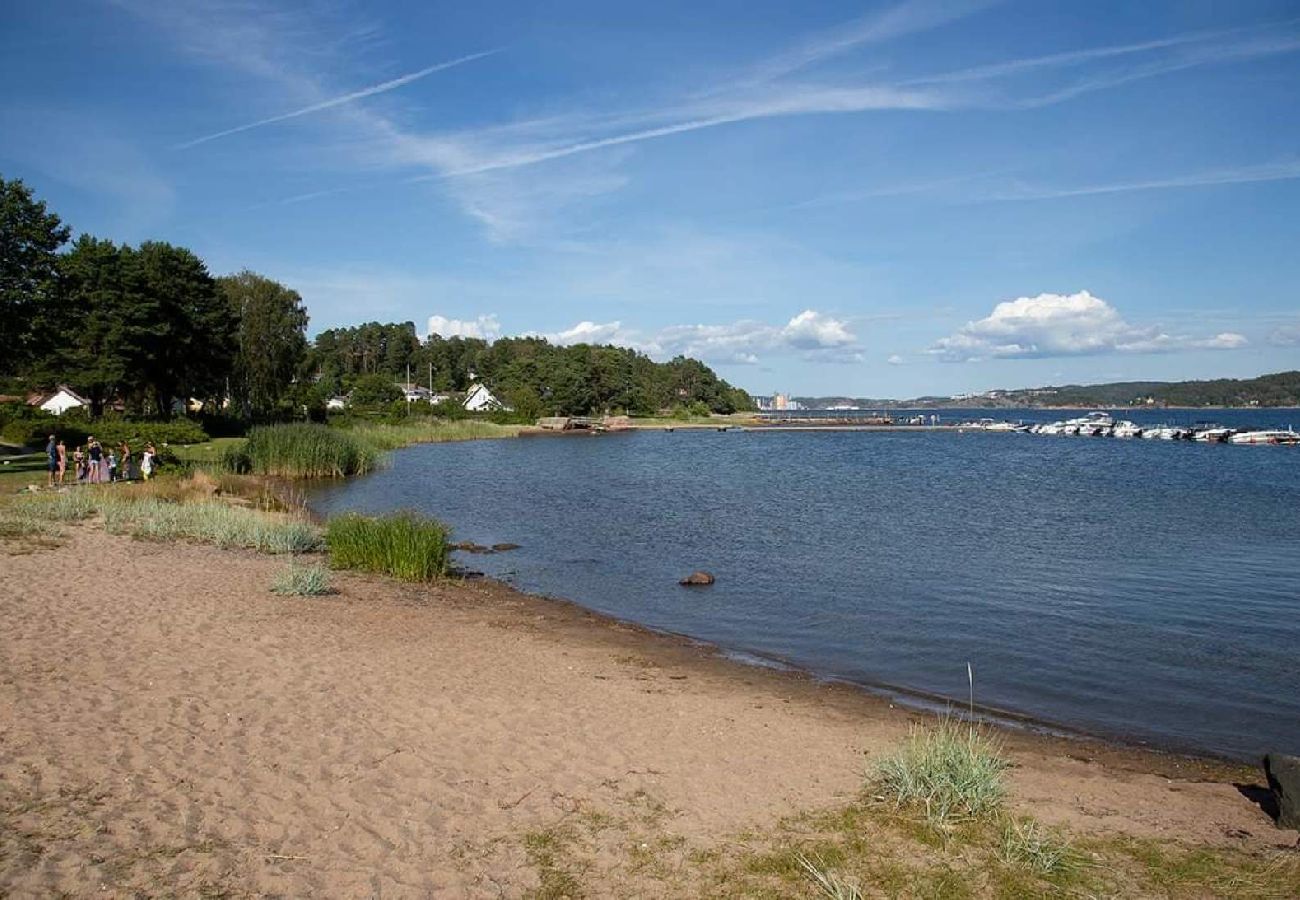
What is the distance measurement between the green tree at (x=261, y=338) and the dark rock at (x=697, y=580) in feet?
185

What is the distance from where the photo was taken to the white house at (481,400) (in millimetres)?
119238

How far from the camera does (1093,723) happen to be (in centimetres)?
1162

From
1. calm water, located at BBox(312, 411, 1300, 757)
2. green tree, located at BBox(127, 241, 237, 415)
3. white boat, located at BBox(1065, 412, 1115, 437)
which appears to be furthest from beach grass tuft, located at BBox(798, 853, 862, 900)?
white boat, located at BBox(1065, 412, 1115, 437)

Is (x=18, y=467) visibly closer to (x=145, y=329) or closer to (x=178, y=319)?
(x=145, y=329)

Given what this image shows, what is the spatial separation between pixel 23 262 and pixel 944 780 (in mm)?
36320

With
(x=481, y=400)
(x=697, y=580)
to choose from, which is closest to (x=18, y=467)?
(x=697, y=580)

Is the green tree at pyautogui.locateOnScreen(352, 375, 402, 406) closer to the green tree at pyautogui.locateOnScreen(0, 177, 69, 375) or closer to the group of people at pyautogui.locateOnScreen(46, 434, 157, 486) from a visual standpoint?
the green tree at pyautogui.locateOnScreen(0, 177, 69, 375)

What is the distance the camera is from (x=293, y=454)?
4178 centimetres

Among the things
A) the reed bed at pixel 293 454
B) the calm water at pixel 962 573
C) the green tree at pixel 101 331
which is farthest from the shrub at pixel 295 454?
the green tree at pixel 101 331

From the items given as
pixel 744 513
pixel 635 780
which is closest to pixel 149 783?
pixel 635 780

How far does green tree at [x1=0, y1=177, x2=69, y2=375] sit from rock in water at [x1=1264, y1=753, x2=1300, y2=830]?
124 ft

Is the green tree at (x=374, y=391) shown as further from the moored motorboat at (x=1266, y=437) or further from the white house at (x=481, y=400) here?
the moored motorboat at (x=1266, y=437)

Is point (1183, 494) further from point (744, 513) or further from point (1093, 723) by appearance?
point (1093, 723)

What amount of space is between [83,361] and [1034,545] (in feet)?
161
